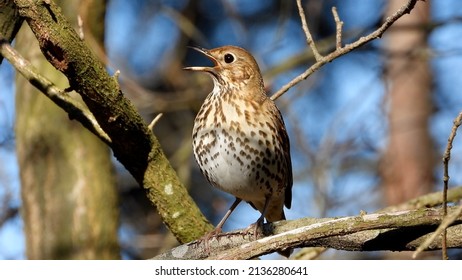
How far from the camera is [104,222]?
18.6 feet

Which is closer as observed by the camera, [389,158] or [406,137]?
[389,158]

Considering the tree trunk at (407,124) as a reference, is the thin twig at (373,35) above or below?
below

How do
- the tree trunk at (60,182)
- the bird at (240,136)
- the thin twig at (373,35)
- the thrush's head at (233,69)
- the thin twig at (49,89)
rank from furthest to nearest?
the tree trunk at (60,182), the thrush's head at (233,69), the bird at (240,136), the thin twig at (49,89), the thin twig at (373,35)

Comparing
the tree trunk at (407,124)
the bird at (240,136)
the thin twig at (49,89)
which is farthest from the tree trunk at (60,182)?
the tree trunk at (407,124)

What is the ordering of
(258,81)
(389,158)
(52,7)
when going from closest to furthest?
(52,7)
(258,81)
(389,158)

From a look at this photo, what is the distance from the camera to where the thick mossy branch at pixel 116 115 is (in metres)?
3.57

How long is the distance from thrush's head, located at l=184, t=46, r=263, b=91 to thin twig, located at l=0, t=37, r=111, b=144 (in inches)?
43.4

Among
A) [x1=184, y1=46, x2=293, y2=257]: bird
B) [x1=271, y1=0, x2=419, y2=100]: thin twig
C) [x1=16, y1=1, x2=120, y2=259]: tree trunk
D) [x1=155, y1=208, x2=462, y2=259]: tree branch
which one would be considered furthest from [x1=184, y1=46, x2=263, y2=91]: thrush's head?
[x1=155, y1=208, x2=462, y2=259]: tree branch

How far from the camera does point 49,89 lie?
14.1 ft

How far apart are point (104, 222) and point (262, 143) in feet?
5.12

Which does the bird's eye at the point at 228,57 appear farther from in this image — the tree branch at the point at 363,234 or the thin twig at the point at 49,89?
the tree branch at the point at 363,234

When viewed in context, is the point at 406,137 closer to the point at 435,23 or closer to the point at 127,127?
the point at 435,23

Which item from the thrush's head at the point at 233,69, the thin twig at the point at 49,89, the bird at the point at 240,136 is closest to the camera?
the thin twig at the point at 49,89
